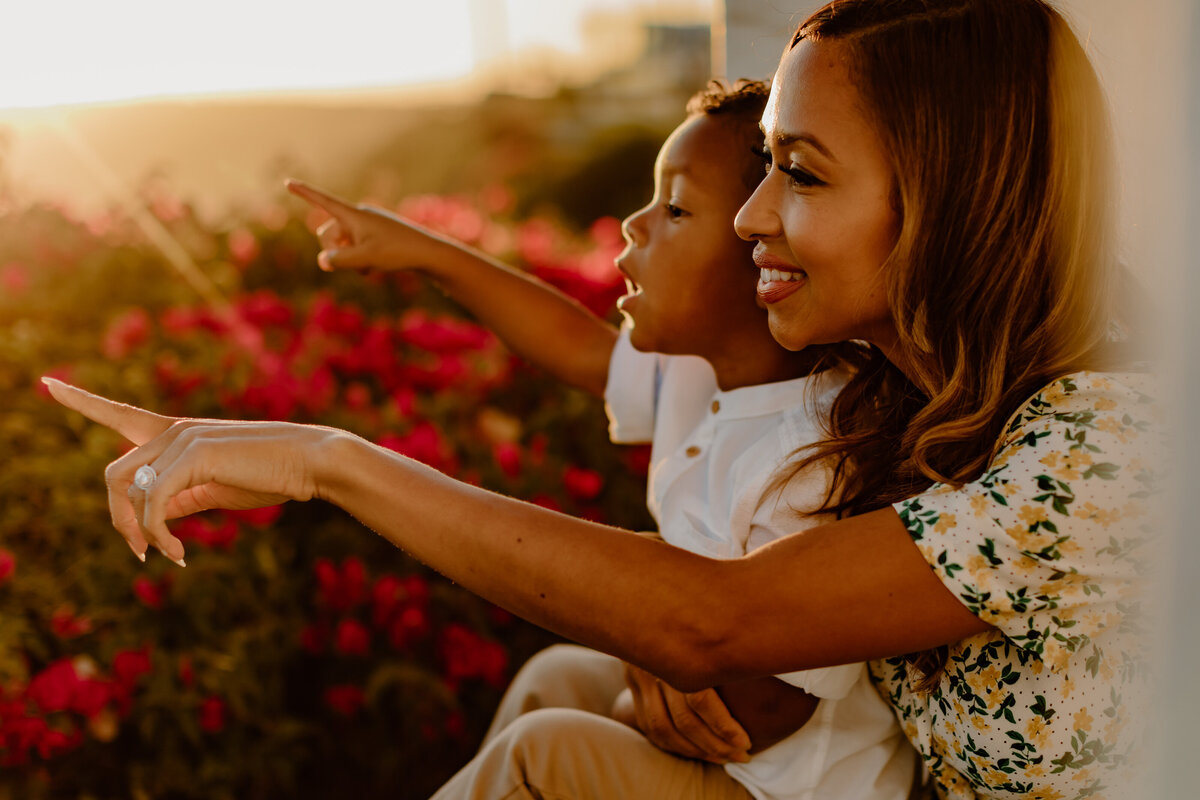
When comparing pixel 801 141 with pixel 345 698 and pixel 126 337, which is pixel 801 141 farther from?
pixel 126 337

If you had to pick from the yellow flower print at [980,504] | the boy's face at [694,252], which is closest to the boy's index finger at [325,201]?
the boy's face at [694,252]

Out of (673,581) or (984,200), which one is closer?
(673,581)

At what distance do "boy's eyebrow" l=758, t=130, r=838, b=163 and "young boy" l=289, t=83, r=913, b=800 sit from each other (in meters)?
0.34

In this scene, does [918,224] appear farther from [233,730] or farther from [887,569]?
[233,730]

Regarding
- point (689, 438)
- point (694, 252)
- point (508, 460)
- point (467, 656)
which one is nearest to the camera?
point (694, 252)

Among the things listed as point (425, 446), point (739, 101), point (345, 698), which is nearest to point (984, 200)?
point (739, 101)

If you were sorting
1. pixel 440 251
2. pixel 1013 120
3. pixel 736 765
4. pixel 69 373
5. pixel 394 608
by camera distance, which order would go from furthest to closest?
1. pixel 69 373
2. pixel 394 608
3. pixel 440 251
4. pixel 736 765
5. pixel 1013 120

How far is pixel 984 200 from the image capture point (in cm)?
127

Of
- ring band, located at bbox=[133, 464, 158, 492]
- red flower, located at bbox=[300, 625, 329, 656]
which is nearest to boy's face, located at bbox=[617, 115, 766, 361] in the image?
ring band, located at bbox=[133, 464, 158, 492]

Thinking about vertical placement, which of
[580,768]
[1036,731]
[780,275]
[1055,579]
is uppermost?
[780,275]

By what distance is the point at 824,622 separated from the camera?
44.8 inches

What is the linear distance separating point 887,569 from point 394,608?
1450 mm

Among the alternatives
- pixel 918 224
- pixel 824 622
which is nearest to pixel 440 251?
pixel 918 224

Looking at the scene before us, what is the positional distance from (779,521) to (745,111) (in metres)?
0.69
